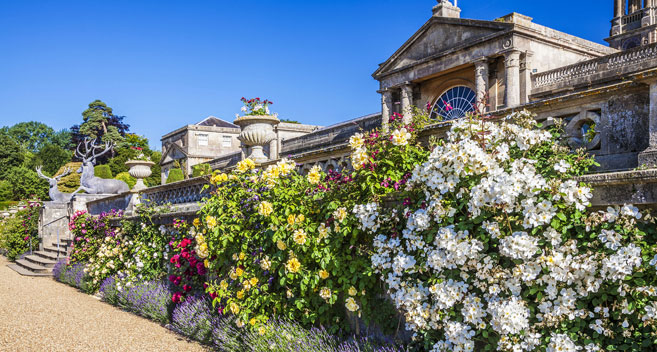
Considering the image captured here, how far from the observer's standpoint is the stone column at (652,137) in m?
3.37

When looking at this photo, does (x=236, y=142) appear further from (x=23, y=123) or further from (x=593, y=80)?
(x=23, y=123)

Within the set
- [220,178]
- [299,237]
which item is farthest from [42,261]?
[299,237]

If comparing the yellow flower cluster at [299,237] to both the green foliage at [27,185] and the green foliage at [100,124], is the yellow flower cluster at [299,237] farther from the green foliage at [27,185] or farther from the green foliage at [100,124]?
the green foliage at [100,124]

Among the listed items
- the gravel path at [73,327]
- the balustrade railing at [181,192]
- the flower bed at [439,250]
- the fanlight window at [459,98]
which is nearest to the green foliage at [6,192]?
the fanlight window at [459,98]

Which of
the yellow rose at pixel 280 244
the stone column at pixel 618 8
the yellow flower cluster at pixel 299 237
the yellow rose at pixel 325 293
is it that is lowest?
the yellow rose at pixel 325 293

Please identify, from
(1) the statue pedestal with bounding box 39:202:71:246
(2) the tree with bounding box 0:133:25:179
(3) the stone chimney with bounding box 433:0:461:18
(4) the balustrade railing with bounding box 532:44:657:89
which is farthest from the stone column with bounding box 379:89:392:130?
(2) the tree with bounding box 0:133:25:179

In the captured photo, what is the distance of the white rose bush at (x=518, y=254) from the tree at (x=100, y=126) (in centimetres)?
6417

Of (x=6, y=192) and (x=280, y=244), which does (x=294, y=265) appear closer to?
(x=280, y=244)

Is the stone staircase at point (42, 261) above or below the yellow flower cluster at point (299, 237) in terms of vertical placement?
below

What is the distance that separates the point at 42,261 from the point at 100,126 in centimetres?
5322

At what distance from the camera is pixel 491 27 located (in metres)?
20.1

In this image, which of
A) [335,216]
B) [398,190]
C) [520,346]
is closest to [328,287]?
[335,216]

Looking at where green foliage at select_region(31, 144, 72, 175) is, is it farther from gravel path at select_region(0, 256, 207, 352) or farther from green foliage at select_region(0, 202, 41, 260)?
gravel path at select_region(0, 256, 207, 352)

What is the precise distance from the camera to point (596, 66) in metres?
17.5
